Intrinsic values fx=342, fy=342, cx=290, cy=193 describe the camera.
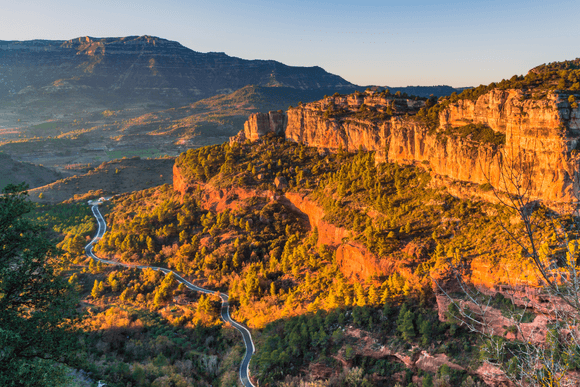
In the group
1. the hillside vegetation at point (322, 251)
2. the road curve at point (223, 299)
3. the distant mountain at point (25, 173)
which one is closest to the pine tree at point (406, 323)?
the hillside vegetation at point (322, 251)

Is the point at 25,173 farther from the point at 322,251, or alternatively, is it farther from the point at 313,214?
the point at 322,251

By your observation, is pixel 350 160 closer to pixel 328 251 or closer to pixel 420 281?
pixel 328 251

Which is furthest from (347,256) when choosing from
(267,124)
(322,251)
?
(267,124)

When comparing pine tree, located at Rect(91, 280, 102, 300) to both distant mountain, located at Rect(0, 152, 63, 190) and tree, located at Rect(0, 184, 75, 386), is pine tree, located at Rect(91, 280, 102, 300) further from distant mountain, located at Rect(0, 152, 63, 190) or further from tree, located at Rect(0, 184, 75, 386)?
distant mountain, located at Rect(0, 152, 63, 190)

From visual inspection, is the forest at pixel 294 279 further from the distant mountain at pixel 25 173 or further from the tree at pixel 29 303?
Answer: the distant mountain at pixel 25 173

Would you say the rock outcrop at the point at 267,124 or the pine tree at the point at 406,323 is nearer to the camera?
the pine tree at the point at 406,323

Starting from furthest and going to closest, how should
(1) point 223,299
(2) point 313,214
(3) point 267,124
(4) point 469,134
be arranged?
(3) point 267,124
(2) point 313,214
(1) point 223,299
(4) point 469,134
